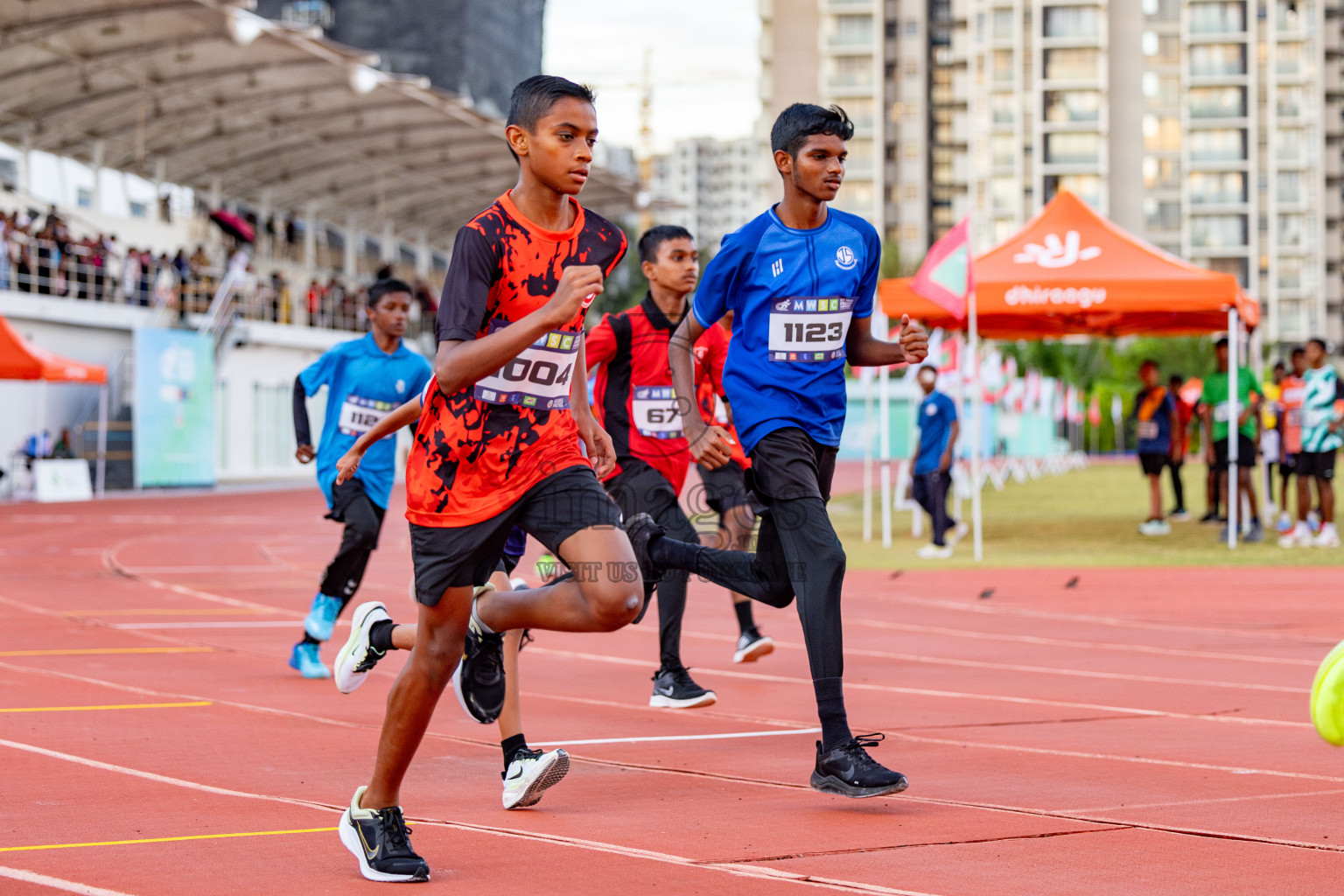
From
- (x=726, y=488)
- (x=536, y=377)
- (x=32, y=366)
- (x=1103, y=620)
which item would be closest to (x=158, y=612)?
(x=726, y=488)

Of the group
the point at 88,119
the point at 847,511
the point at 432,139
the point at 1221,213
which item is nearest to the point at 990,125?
the point at 1221,213

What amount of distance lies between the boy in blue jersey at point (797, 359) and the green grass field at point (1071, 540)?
30.2 feet

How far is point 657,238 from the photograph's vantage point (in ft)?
23.1

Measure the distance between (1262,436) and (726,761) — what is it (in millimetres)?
14617

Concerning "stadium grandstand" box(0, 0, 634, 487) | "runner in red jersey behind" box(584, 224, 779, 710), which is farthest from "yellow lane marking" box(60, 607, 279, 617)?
"stadium grandstand" box(0, 0, 634, 487)

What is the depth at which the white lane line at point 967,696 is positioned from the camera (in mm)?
6531

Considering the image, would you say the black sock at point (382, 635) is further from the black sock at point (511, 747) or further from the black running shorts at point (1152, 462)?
the black running shorts at point (1152, 462)

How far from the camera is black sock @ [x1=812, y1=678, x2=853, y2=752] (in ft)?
15.5

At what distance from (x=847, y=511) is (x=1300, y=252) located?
74185 millimetres

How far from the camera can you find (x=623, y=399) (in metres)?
7.05

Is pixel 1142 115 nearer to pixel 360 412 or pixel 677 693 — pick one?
pixel 360 412

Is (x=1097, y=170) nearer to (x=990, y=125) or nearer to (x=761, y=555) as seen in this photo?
(x=990, y=125)

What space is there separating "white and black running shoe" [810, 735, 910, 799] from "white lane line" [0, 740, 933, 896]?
82cm

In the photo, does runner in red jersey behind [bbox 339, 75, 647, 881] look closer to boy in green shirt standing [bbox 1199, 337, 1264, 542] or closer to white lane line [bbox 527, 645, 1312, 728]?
white lane line [bbox 527, 645, 1312, 728]
